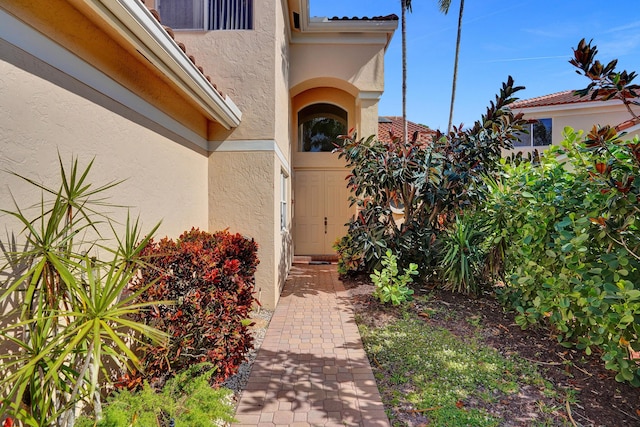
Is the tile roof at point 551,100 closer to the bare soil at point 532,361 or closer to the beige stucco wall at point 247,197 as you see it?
the bare soil at point 532,361

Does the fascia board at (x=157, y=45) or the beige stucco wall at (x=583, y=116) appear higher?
the beige stucco wall at (x=583, y=116)

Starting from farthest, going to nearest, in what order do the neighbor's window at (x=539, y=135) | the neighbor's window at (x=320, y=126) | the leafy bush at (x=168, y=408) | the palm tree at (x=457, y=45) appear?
the palm tree at (x=457, y=45), the neighbor's window at (x=539, y=135), the neighbor's window at (x=320, y=126), the leafy bush at (x=168, y=408)

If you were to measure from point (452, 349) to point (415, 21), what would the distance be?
16.9 meters

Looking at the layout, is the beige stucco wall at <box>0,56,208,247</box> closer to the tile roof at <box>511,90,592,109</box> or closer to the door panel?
the door panel

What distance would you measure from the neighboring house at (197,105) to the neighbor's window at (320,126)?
4cm

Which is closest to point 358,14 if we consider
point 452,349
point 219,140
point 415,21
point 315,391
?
point 219,140

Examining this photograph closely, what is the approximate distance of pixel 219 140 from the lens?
7176mm

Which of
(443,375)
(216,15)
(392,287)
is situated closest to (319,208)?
(392,287)

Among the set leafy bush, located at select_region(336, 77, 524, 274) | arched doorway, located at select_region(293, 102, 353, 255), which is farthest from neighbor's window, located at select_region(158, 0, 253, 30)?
arched doorway, located at select_region(293, 102, 353, 255)

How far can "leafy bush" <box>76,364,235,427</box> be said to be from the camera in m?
2.50

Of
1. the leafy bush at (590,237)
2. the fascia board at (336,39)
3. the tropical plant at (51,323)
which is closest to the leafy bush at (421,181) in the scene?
the leafy bush at (590,237)

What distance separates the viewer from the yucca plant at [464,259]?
23.6 feet

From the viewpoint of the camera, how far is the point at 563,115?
17.5 meters

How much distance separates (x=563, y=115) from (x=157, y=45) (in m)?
20.9
